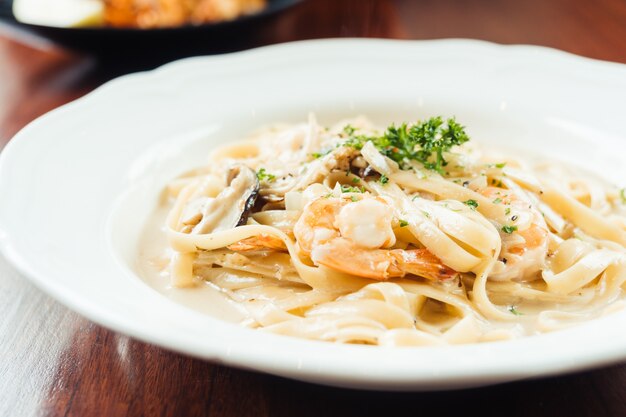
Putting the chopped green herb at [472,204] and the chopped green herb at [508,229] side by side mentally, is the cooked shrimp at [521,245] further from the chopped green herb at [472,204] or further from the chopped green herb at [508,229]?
the chopped green herb at [472,204]

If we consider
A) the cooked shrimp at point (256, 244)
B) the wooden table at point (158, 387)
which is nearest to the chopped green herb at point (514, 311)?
the wooden table at point (158, 387)

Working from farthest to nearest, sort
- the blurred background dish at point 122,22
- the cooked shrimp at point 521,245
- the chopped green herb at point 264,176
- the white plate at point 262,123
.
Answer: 1. the blurred background dish at point 122,22
2. the chopped green herb at point 264,176
3. the cooked shrimp at point 521,245
4. the white plate at point 262,123

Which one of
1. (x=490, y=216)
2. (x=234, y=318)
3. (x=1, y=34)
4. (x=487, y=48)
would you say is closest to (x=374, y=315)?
(x=234, y=318)

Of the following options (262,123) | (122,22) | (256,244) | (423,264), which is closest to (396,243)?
(423,264)

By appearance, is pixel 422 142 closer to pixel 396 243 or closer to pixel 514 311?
Answer: pixel 396 243

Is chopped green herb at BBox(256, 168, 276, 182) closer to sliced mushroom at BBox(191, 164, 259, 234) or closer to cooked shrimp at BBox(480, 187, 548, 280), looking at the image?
sliced mushroom at BBox(191, 164, 259, 234)

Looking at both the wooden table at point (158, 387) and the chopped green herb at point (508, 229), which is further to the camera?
the chopped green herb at point (508, 229)

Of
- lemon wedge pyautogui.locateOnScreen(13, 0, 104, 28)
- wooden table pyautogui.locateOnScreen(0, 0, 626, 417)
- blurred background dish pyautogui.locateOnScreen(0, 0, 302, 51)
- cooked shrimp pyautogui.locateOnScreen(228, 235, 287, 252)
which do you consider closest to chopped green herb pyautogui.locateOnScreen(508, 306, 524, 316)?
wooden table pyautogui.locateOnScreen(0, 0, 626, 417)
